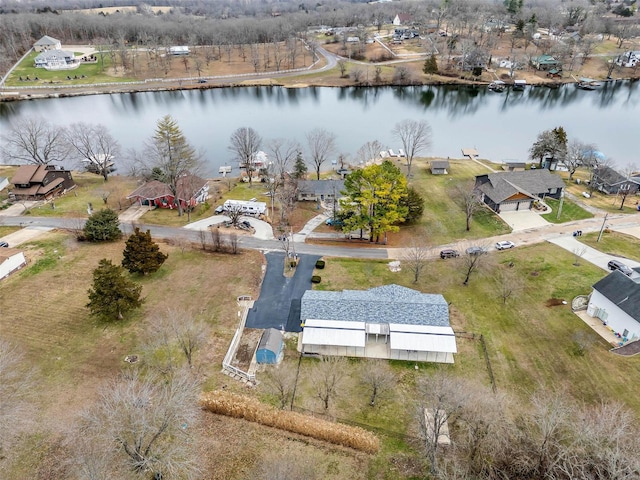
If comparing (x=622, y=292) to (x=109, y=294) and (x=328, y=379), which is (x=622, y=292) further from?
(x=109, y=294)

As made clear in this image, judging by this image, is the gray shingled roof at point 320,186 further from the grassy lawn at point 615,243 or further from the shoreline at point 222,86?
the shoreline at point 222,86

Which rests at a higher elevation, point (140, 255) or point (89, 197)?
point (140, 255)

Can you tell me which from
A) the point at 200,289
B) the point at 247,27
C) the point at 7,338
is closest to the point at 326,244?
the point at 200,289

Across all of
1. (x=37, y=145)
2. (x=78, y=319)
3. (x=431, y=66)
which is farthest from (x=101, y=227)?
(x=431, y=66)

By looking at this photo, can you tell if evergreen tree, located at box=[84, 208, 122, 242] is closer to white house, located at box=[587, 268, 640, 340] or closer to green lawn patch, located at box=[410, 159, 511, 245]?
green lawn patch, located at box=[410, 159, 511, 245]

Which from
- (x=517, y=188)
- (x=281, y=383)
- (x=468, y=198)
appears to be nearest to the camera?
(x=281, y=383)

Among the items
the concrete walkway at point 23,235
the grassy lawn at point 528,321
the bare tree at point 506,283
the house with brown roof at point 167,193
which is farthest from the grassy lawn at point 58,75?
the bare tree at point 506,283

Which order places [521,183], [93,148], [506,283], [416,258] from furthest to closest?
[93,148] → [521,183] → [416,258] → [506,283]
